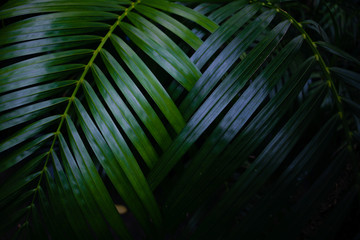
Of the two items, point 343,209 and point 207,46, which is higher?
point 207,46

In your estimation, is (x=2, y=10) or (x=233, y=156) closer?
(x=233, y=156)

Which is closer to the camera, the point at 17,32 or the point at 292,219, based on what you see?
the point at 292,219

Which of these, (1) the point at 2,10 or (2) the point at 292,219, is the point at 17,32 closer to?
(1) the point at 2,10

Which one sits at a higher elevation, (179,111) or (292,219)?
(179,111)

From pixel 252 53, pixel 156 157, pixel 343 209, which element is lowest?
pixel 343 209

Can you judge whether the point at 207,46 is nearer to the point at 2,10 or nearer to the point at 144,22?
the point at 144,22

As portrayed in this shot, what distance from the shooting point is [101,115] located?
1.50 feet

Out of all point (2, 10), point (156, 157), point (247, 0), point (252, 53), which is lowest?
point (156, 157)

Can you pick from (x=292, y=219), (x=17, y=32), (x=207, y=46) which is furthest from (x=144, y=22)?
(x=292, y=219)

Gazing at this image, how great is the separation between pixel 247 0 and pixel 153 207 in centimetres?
56

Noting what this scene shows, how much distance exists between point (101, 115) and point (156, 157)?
14 cm

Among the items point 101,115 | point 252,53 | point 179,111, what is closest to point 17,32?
point 101,115

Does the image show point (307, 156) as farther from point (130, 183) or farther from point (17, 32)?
point (17, 32)

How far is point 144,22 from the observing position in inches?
21.1
